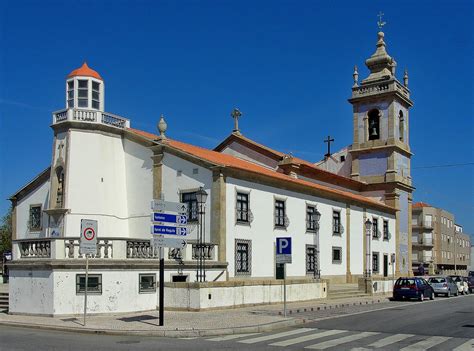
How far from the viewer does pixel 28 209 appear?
34.5 meters

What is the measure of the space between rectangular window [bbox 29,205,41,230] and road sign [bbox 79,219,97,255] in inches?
695

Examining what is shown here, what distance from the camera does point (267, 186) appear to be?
106ft

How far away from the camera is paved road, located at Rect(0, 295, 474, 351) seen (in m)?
13.2

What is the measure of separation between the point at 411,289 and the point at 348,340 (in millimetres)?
18469

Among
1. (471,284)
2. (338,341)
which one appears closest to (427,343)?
(338,341)

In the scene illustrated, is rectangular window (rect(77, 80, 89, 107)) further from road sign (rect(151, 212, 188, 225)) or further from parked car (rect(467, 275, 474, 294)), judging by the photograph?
parked car (rect(467, 275, 474, 294))

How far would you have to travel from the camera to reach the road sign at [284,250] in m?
20.6

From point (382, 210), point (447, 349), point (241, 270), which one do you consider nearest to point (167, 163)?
point (241, 270)

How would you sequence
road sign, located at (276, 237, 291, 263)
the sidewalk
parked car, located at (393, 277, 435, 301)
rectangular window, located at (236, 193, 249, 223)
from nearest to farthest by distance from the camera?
the sidewalk < road sign, located at (276, 237, 291, 263) < rectangular window, located at (236, 193, 249, 223) < parked car, located at (393, 277, 435, 301)

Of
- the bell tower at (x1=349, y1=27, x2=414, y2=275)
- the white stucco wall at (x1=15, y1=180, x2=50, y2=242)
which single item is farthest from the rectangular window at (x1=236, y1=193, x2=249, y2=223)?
the bell tower at (x1=349, y1=27, x2=414, y2=275)

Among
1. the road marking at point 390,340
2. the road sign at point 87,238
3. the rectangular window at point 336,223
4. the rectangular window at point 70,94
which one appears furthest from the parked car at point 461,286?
the road sign at point 87,238

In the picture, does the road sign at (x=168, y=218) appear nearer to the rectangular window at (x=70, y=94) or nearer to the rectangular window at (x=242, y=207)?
the rectangular window at (x=242, y=207)

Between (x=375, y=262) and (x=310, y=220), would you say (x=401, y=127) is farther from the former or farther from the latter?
(x=310, y=220)

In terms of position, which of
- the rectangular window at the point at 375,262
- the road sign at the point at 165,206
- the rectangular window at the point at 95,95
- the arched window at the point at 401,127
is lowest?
the rectangular window at the point at 375,262
